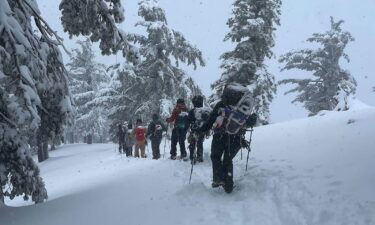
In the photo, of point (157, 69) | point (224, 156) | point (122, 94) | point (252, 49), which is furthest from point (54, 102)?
point (122, 94)

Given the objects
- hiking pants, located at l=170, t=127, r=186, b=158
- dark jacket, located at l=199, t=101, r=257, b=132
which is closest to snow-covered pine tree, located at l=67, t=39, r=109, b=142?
hiking pants, located at l=170, t=127, r=186, b=158

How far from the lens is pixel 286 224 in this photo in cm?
654

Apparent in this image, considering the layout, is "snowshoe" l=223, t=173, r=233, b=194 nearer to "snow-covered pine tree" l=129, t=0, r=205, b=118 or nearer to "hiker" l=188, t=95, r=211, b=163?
"hiker" l=188, t=95, r=211, b=163

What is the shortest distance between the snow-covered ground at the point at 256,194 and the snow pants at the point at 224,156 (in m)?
0.32

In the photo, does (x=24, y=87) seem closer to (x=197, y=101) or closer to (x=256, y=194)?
(x=256, y=194)

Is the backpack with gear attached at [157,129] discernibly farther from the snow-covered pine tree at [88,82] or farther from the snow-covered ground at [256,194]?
the snow-covered pine tree at [88,82]

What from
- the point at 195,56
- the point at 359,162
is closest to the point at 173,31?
the point at 195,56

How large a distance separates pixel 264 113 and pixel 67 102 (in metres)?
18.2

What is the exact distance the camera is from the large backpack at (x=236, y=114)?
8055mm

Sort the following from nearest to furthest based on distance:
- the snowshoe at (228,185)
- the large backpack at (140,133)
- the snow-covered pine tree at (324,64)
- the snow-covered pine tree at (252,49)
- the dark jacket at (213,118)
A: the snowshoe at (228,185) → the dark jacket at (213,118) → the large backpack at (140,133) → the snow-covered pine tree at (252,49) → the snow-covered pine tree at (324,64)

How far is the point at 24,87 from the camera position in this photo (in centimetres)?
789

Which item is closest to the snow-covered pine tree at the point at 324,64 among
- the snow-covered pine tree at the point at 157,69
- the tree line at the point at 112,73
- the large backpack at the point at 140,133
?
the tree line at the point at 112,73

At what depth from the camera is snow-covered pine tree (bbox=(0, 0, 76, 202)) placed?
7816 millimetres

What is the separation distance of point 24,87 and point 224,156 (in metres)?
3.69
